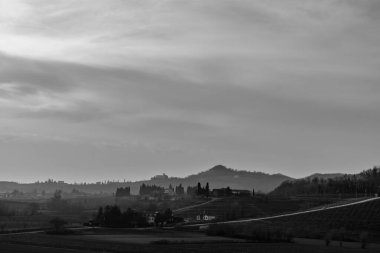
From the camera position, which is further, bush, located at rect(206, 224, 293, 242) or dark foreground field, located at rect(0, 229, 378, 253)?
bush, located at rect(206, 224, 293, 242)

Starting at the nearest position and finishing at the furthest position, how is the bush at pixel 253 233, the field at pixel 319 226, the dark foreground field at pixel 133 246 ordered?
the dark foreground field at pixel 133 246 → the bush at pixel 253 233 → the field at pixel 319 226

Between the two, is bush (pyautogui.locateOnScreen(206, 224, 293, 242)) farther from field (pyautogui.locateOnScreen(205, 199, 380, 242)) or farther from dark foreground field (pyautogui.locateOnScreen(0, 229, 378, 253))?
dark foreground field (pyautogui.locateOnScreen(0, 229, 378, 253))

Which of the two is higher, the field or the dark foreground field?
the field

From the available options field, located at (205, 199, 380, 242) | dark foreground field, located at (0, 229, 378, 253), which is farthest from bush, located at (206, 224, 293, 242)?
dark foreground field, located at (0, 229, 378, 253)

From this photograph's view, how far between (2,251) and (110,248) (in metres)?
16.2

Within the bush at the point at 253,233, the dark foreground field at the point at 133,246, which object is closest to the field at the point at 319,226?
the bush at the point at 253,233

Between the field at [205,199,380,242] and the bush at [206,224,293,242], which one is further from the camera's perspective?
the field at [205,199,380,242]

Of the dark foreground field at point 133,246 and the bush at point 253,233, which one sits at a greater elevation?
the bush at point 253,233

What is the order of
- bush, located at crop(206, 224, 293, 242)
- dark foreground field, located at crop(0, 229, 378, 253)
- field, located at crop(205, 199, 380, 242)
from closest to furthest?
1. dark foreground field, located at crop(0, 229, 378, 253)
2. bush, located at crop(206, 224, 293, 242)
3. field, located at crop(205, 199, 380, 242)

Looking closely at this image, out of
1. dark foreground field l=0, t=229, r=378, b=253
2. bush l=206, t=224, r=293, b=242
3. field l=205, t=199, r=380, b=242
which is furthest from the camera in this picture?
field l=205, t=199, r=380, b=242

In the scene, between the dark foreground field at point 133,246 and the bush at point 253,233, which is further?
the bush at point 253,233

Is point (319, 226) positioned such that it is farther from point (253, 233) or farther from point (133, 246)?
point (133, 246)

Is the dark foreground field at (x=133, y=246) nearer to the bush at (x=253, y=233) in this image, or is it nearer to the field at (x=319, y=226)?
the bush at (x=253, y=233)

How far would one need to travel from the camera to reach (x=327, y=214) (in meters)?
195
